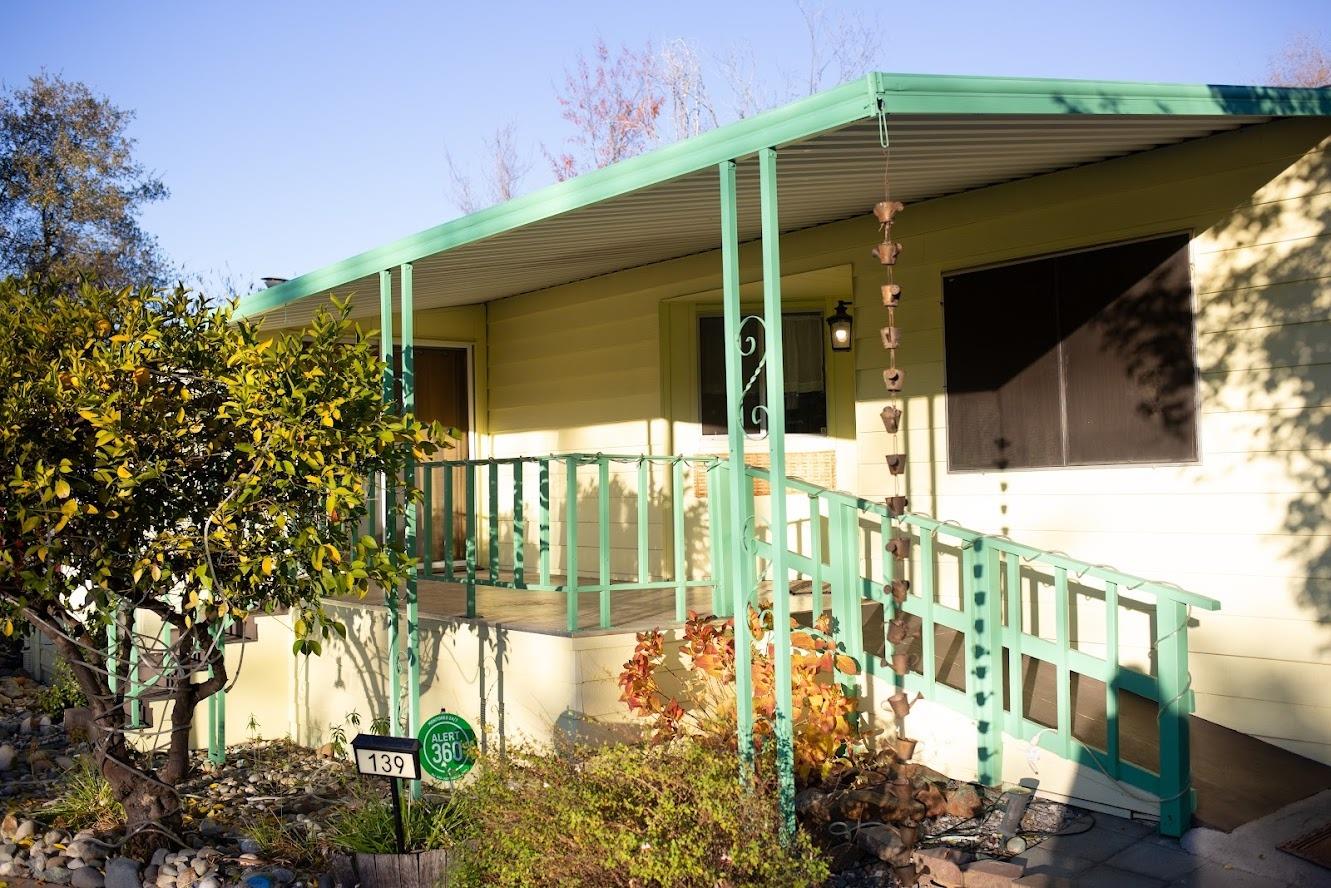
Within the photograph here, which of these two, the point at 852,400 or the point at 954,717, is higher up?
the point at 852,400

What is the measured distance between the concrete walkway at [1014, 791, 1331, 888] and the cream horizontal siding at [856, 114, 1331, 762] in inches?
31.6

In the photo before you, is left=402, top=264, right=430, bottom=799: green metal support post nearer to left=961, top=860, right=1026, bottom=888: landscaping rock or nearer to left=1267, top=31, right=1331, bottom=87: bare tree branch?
left=961, top=860, right=1026, bottom=888: landscaping rock

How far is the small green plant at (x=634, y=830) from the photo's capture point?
3.91 meters

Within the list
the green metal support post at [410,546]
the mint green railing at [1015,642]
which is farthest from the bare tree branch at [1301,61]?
the green metal support post at [410,546]

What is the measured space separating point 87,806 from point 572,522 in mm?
2761

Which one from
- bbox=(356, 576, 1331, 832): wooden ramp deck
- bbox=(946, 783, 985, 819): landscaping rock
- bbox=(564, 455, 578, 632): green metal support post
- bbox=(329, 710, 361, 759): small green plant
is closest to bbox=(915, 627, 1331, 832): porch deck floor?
bbox=(356, 576, 1331, 832): wooden ramp deck

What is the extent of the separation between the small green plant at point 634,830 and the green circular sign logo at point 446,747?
0.78m

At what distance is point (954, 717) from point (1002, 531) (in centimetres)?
142

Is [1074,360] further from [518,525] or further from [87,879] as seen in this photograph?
[87,879]

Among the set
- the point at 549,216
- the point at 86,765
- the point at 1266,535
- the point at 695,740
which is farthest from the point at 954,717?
the point at 86,765

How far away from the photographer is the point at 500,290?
30.7ft

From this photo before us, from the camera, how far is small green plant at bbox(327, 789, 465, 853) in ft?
16.6

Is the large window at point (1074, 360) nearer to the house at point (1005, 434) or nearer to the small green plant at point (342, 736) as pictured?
the house at point (1005, 434)

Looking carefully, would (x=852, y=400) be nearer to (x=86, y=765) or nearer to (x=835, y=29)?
(x=86, y=765)
